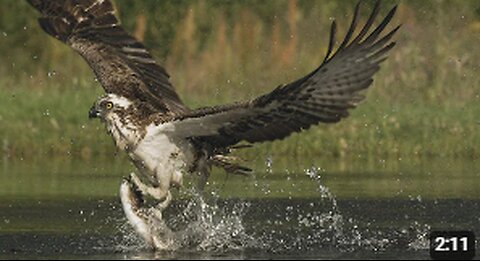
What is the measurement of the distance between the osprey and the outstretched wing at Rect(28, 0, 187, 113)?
16 millimetres

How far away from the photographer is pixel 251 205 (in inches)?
→ 719

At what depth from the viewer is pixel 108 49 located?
16.5 meters

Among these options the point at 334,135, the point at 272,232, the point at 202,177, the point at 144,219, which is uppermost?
the point at 334,135

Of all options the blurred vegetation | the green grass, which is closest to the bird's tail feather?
the green grass

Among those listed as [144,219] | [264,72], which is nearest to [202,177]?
[144,219]

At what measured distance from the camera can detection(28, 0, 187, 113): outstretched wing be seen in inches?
624

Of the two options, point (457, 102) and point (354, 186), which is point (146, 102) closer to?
point (354, 186)

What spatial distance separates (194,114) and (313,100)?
2.87ft

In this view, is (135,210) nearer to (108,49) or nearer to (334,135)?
(108,49)

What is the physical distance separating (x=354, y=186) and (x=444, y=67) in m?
7.25

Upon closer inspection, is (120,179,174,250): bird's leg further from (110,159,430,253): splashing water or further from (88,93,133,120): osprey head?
(88,93,133,120): osprey head

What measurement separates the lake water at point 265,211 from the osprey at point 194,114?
0.45m

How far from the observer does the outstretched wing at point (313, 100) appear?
564 inches

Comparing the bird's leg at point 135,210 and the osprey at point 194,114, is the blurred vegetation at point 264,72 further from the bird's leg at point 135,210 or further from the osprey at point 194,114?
the bird's leg at point 135,210
